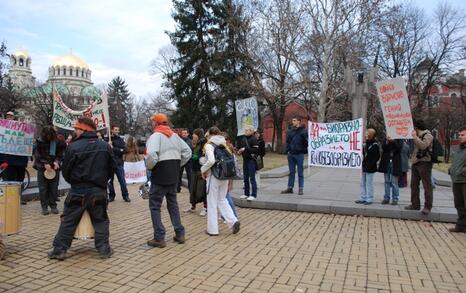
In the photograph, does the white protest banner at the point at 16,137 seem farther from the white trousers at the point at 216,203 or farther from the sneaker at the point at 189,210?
the white trousers at the point at 216,203

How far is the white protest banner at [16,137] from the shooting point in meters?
8.97

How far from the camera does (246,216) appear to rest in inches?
360

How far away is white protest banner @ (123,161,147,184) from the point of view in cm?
1533

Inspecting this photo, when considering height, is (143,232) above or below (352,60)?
below

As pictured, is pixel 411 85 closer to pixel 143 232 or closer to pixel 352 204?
pixel 352 204

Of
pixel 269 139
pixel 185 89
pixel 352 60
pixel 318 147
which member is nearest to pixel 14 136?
pixel 318 147

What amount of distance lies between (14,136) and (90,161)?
4412 mm

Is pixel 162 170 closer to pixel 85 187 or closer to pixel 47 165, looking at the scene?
pixel 85 187

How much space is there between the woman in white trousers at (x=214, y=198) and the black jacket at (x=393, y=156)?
403 centimetres

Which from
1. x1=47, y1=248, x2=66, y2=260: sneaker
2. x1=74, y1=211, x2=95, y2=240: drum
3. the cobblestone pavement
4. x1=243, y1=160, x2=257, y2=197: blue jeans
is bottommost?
the cobblestone pavement

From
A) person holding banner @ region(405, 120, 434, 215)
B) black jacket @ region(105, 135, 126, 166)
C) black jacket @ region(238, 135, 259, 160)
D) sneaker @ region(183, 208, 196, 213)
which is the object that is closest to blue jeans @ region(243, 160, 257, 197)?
black jacket @ region(238, 135, 259, 160)

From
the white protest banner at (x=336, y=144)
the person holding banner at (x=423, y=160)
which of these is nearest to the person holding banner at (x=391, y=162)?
the white protest banner at (x=336, y=144)

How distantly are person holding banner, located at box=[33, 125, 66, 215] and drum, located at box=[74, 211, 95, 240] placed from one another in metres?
3.39

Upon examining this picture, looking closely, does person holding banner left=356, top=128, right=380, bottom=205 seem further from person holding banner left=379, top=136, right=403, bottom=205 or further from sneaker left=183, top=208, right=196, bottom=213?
sneaker left=183, top=208, right=196, bottom=213
